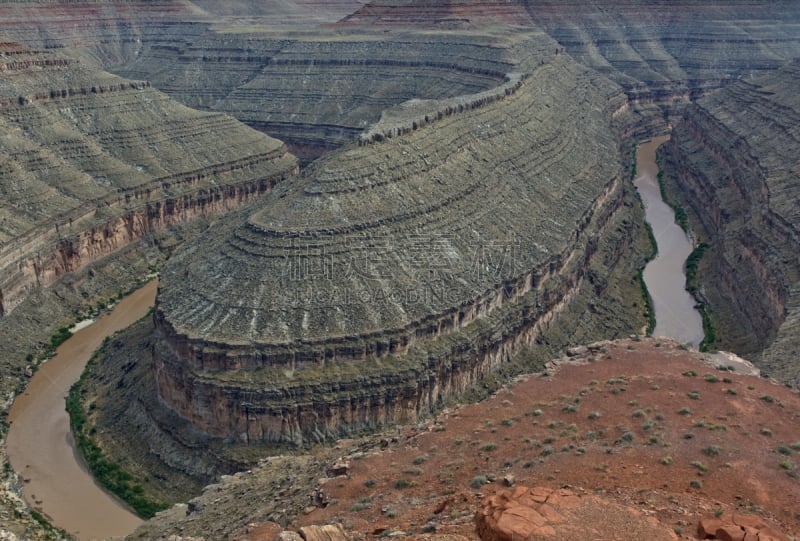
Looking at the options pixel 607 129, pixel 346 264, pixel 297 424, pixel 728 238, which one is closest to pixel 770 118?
pixel 607 129

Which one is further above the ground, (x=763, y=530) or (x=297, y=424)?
(x=763, y=530)

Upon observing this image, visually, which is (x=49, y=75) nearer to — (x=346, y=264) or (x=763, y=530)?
(x=346, y=264)

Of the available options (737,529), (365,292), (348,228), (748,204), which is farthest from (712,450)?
(748,204)

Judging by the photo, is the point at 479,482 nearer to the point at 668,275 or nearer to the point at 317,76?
the point at 668,275

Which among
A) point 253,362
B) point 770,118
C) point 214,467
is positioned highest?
point 770,118

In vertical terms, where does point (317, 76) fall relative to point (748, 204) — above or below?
above
